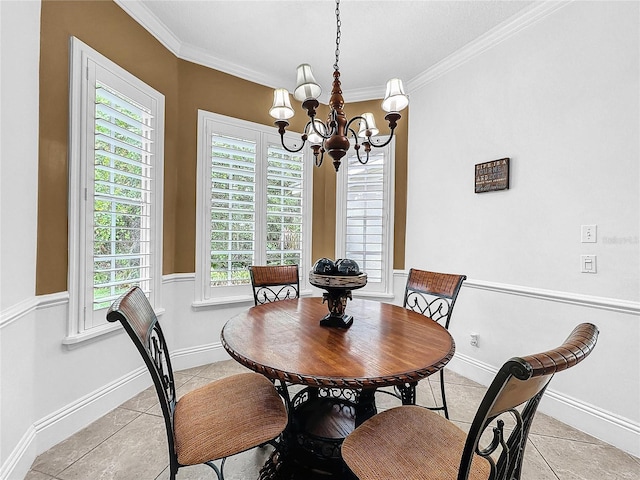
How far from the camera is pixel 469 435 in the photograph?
0.77m

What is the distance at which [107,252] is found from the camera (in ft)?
7.27

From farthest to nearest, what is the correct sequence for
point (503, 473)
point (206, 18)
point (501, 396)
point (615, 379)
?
1. point (206, 18)
2. point (615, 379)
3. point (503, 473)
4. point (501, 396)

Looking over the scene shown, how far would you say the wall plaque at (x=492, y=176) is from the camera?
2.59 meters

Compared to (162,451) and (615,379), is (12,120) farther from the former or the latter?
(615,379)

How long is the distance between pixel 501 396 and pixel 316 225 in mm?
3167

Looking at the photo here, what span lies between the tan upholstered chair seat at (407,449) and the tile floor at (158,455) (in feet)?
2.80

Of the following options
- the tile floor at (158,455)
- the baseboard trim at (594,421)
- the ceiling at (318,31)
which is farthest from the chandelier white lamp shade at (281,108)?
the baseboard trim at (594,421)

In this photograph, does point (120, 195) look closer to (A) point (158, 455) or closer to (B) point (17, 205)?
(B) point (17, 205)

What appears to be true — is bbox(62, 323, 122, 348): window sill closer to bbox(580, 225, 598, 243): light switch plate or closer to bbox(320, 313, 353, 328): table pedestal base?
bbox(320, 313, 353, 328): table pedestal base

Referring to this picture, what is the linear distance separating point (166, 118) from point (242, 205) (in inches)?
40.7

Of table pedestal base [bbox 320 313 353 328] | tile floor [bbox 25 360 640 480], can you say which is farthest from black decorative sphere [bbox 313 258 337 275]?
tile floor [bbox 25 360 640 480]

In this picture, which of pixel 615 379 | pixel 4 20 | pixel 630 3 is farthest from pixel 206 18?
pixel 615 379

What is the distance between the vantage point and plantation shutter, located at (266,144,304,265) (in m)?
3.44

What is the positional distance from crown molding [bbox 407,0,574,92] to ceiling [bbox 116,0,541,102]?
38 mm
